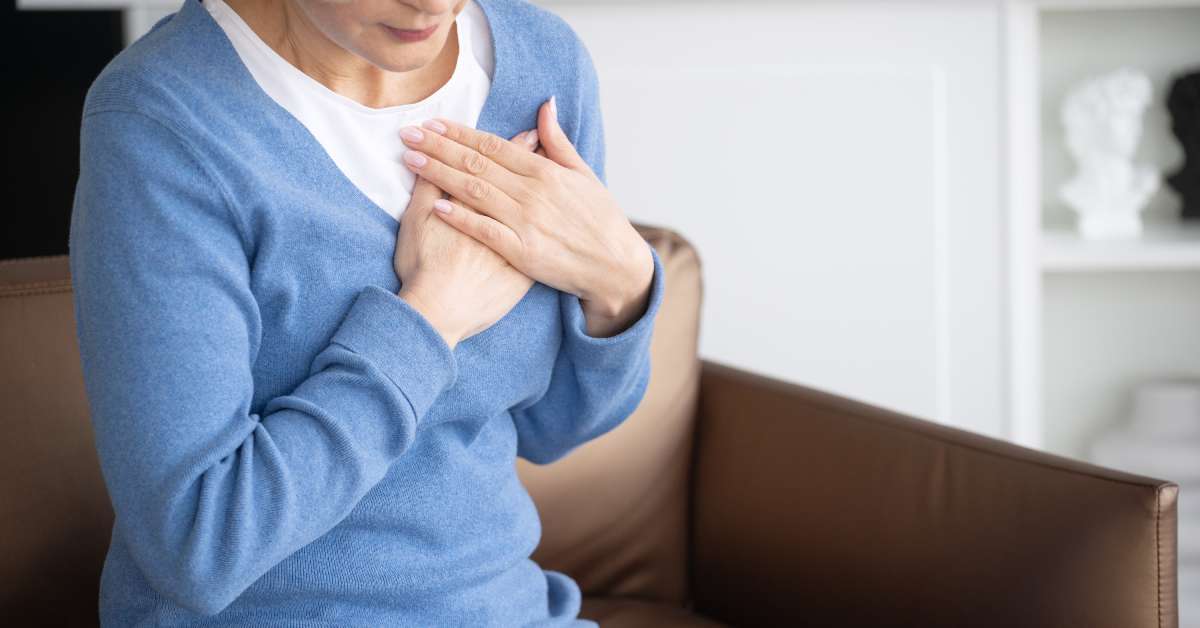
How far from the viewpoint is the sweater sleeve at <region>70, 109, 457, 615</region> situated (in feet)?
2.58

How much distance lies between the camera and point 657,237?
4.79 ft

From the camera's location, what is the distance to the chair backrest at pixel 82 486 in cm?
115

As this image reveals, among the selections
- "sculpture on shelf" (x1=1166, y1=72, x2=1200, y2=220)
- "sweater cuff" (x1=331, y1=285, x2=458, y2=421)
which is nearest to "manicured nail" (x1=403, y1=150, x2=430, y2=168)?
"sweater cuff" (x1=331, y1=285, x2=458, y2=421)

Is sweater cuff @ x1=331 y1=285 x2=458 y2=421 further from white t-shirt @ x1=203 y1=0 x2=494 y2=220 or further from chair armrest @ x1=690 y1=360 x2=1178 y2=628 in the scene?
chair armrest @ x1=690 y1=360 x2=1178 y2=628

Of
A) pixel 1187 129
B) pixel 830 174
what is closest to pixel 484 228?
pixel 830 174

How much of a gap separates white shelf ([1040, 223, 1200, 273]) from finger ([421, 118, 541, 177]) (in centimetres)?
114

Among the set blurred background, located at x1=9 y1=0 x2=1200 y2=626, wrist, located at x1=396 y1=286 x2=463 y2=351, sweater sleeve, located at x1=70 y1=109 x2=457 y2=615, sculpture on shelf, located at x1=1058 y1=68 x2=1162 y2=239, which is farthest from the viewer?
sculpture on shelf, located at x1=1058 y1=68 x2=1162 y2=239

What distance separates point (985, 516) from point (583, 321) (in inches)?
15.7

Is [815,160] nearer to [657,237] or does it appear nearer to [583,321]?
[657,237]

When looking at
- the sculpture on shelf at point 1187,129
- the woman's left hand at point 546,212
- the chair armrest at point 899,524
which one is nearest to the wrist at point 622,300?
the woman's left hand at point 546,212

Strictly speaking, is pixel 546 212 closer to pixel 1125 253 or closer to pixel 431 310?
pixel 431 310

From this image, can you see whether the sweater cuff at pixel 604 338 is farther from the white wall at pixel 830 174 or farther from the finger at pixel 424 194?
the white wall at pixel 830 174

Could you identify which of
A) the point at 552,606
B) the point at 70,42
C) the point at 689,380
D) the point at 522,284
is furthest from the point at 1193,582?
the point at 70,42

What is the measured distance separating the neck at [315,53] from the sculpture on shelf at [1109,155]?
135cm
